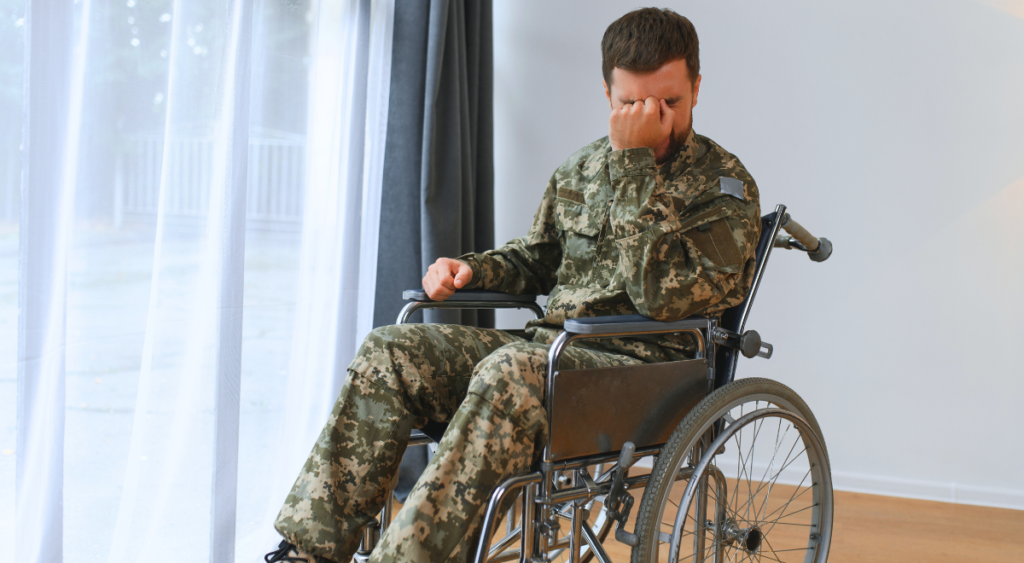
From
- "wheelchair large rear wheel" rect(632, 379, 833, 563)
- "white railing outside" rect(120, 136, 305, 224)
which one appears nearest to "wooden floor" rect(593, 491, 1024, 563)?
"wheelchair large rear wheel" rect(632, 379, 833, 563)

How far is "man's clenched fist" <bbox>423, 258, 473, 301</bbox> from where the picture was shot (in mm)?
1367

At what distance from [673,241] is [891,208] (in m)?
1.43

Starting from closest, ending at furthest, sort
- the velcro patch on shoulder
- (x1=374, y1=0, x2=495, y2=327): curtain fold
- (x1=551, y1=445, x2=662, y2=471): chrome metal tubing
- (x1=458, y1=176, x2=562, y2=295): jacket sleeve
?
(x1=551, y1=445, x2=662, y2=471): chrome metal tubing, the velcro patch on shoulder, (x1=458, y1=176, x2=562, y2=295): jacket sleeve, (x1=374, y1=0, x2=495, y2=327): curtain fold

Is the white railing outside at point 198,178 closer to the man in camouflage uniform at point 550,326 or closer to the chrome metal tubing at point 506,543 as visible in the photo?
the man in camouflage uniform at point 550,326

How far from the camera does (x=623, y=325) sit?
104 centimetres

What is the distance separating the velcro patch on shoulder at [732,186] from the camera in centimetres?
127

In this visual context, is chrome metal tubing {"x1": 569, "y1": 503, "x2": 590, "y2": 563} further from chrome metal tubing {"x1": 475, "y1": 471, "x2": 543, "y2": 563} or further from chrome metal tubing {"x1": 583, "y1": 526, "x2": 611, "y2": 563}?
chrome metal tubing {"x1": 475, "y1": 471, "x2": 543, "y2": 563}

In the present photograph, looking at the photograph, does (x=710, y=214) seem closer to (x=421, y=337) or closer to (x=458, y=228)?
(x=421, y=337)

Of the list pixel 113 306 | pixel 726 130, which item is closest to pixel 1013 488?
pixel 726 130

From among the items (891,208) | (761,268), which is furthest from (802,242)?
(891,208)

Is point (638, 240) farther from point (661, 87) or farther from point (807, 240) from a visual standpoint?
point (807, 240)

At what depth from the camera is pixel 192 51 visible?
133cm

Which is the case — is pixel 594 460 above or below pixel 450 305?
below

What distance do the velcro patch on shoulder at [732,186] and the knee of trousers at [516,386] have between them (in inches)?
19.5
